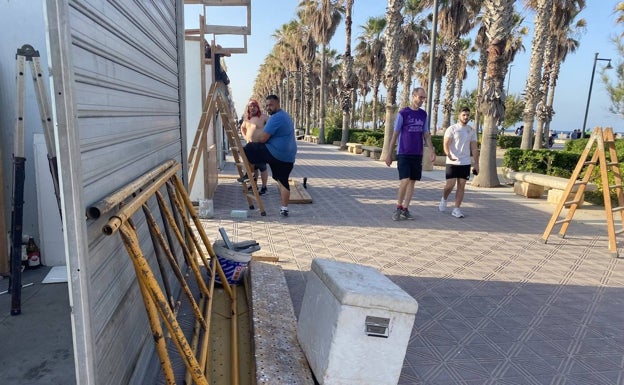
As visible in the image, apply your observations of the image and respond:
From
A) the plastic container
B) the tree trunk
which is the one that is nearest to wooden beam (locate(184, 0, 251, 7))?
the plastic container

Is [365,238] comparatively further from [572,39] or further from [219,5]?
[572,39]

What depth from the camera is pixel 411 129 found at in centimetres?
620

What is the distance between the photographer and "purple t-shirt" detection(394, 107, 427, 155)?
620 cm

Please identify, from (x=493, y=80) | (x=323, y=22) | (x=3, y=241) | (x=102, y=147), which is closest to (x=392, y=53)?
(x=493, y=80)

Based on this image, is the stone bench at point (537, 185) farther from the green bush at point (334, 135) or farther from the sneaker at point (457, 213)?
the green bush at point (334, 135)

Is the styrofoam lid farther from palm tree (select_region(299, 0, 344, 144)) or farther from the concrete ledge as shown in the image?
palm tree (select_region(299, 0, 344, 144))

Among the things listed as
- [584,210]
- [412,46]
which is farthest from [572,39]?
[584,210]

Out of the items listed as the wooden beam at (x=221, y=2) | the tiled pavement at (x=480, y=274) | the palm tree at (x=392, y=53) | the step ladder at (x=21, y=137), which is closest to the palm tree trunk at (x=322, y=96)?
the palm tree at (x=392, y=53)

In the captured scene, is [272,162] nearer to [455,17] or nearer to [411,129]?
[411,129]

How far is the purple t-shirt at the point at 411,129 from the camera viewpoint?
244 inches

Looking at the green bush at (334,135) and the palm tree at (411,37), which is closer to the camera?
the palm tree at (411,37)

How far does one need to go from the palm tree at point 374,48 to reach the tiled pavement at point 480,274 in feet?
87.5

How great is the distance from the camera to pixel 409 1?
2553 centimetres

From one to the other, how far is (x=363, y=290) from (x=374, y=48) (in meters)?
33.1
